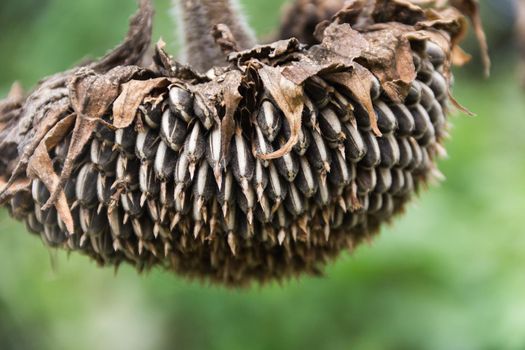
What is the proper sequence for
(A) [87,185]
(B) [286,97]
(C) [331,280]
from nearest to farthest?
(B) [286,97] → (A) [87,185] → (C) [331,280]

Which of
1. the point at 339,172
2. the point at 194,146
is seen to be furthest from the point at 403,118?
the point at 194,146

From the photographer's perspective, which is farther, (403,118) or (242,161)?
(403,118)

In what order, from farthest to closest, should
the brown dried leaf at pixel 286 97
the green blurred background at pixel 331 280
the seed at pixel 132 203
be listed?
the green blurred background at pixel 331 280, the seed at pixel 132 203, the brown dried leaf at pixel 286 97

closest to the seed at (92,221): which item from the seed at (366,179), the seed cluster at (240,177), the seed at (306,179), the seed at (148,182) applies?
the seed cluster at (240,177)

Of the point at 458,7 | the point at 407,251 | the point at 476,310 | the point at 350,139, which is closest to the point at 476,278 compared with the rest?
the point at 476,310

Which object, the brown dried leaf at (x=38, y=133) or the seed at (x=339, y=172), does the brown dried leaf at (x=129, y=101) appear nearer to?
the brown dried leaf at (x=38, y=133)

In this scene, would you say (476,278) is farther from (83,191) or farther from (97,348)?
→ (97,348)

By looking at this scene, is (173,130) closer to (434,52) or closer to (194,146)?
(194,146)
